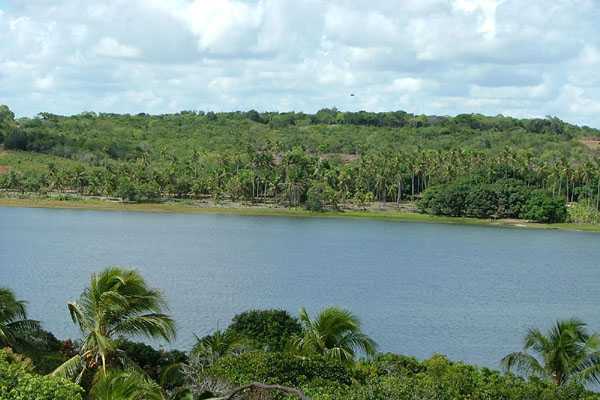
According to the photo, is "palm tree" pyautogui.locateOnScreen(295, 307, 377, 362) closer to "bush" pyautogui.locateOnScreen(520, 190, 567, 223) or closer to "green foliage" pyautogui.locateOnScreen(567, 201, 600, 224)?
"bush" pyautogui.locateOnScreen(520, 190, 567, 223)

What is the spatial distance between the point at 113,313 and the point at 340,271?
60.9 meters

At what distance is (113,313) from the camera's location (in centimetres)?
1867

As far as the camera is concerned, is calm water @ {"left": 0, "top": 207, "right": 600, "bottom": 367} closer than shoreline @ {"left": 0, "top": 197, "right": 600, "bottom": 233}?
Yes

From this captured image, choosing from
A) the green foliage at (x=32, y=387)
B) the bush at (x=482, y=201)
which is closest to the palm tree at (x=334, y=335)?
the green foliage at (x=32, y=387)

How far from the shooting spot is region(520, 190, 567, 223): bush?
13600 cm

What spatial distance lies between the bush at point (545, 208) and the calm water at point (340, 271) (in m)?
9.47

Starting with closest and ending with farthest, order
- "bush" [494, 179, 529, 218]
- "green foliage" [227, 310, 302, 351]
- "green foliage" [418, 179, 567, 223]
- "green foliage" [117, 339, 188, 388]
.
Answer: "green foliage" [117, 339, 188, 388], "green foliage" [227, 310, 302, 351], "green foliage" [418, 179, 567, 223], "bush" [494, 179, 529, 218]

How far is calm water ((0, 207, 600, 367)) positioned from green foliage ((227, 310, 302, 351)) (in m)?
12.5

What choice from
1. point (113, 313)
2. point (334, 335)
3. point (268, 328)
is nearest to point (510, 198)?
point (268, 328)

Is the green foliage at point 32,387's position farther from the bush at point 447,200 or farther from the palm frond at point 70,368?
the bush at point 447,200

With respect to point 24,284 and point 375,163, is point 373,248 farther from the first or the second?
point 375,163

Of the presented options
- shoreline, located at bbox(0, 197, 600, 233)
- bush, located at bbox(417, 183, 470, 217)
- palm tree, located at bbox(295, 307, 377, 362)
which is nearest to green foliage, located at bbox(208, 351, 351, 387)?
palm tree, located at bbox(295, 307, 377, 362)

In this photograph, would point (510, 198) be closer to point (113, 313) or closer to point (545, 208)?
point (545, 208)

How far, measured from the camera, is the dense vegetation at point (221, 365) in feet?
51.7
